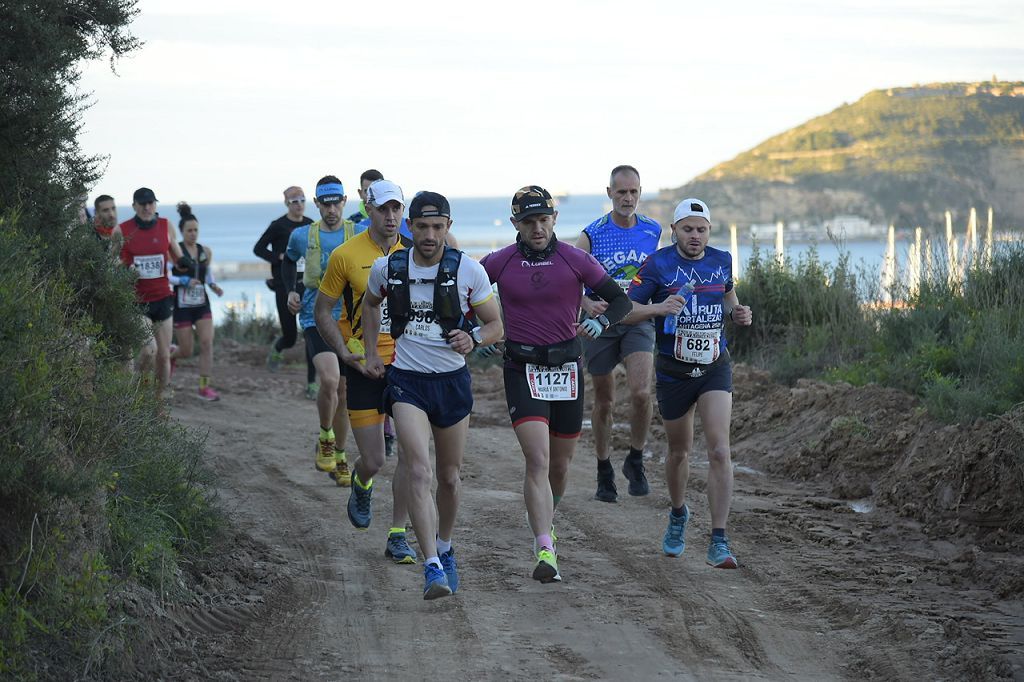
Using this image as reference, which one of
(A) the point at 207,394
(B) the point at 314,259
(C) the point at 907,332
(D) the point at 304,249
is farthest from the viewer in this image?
(A) the point at 207,394

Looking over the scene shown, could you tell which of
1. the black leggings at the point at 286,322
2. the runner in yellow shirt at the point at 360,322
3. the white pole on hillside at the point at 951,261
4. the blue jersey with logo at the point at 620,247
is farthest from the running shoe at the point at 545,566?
the white pole on hillside at the point at 951,261

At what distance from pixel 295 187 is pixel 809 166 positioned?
111m

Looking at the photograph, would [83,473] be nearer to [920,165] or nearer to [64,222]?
[64,222]

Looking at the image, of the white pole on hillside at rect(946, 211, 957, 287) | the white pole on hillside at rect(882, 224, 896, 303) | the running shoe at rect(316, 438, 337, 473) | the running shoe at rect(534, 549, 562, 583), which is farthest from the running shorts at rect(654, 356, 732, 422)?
the white pole on hillside at rect(882, 224, 896, 303)

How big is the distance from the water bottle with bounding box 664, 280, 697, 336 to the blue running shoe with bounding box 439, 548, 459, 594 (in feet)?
6.97

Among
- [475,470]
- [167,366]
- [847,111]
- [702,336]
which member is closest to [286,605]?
[702,336]

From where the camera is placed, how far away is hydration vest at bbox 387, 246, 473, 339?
25.4 feet

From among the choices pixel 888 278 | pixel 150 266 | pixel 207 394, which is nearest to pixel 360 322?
pixel 150 266

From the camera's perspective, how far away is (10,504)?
20.0 feet

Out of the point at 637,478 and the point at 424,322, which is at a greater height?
the point at 424,322

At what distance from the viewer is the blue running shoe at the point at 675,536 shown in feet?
29.2

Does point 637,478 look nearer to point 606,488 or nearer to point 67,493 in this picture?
point 606,488

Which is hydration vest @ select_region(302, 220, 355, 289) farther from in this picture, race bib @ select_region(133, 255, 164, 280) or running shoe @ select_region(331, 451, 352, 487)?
race bib @ select_region(133, 255, 164, 280)

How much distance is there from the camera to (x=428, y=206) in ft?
25.4
